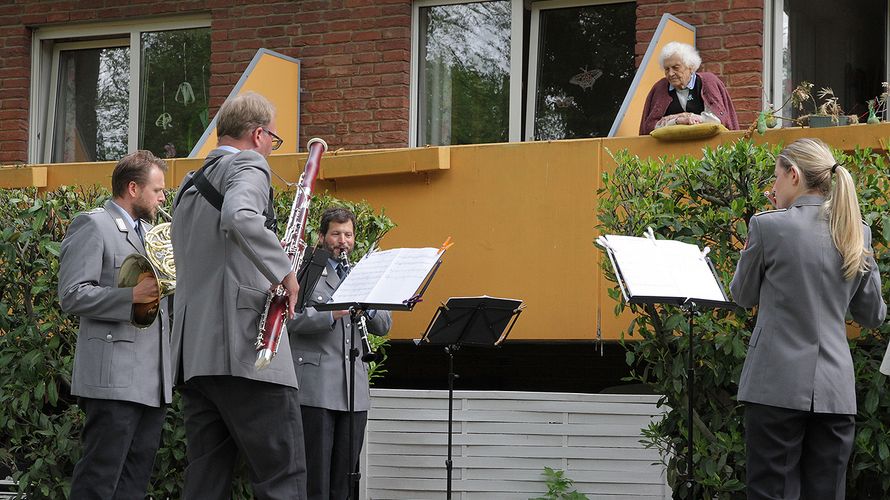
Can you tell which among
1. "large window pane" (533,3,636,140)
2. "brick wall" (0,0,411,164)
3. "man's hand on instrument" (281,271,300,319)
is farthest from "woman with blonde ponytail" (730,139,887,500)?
"brick wall" (0,0,411,164)

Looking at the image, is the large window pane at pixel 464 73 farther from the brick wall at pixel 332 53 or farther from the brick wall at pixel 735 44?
the brick wall at pixel 735 44

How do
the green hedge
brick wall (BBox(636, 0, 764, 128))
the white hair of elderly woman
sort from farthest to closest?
brick wall (BBox(636, 0, 764, 128)) → the white hair of elderly woman → the green hedge

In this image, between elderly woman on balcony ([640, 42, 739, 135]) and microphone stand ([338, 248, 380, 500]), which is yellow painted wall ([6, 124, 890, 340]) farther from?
microphone stand ([338, 248, 380, 500])

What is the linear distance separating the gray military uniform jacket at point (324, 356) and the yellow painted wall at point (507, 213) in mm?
1589

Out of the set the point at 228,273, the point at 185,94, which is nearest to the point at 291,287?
the point at 228,273

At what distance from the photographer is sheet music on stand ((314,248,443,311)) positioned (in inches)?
213

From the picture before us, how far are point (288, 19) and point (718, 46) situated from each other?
3876 mm

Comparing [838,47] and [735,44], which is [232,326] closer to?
[735,44]

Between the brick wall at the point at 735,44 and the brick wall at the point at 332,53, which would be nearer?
the brick wall at the point at 735,44

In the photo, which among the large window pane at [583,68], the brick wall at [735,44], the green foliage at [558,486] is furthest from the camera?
the large window pane at [583,68]

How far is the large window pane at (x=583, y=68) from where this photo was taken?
398 inches

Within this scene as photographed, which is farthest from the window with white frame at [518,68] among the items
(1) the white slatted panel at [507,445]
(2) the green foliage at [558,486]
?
(2) the green foliage at [558,486]

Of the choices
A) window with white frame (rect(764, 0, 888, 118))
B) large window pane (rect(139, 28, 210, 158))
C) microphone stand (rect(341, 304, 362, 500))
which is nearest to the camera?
microphone stand (rect(341, 304, 362, 500))

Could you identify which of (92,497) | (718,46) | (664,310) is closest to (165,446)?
(92,497)
